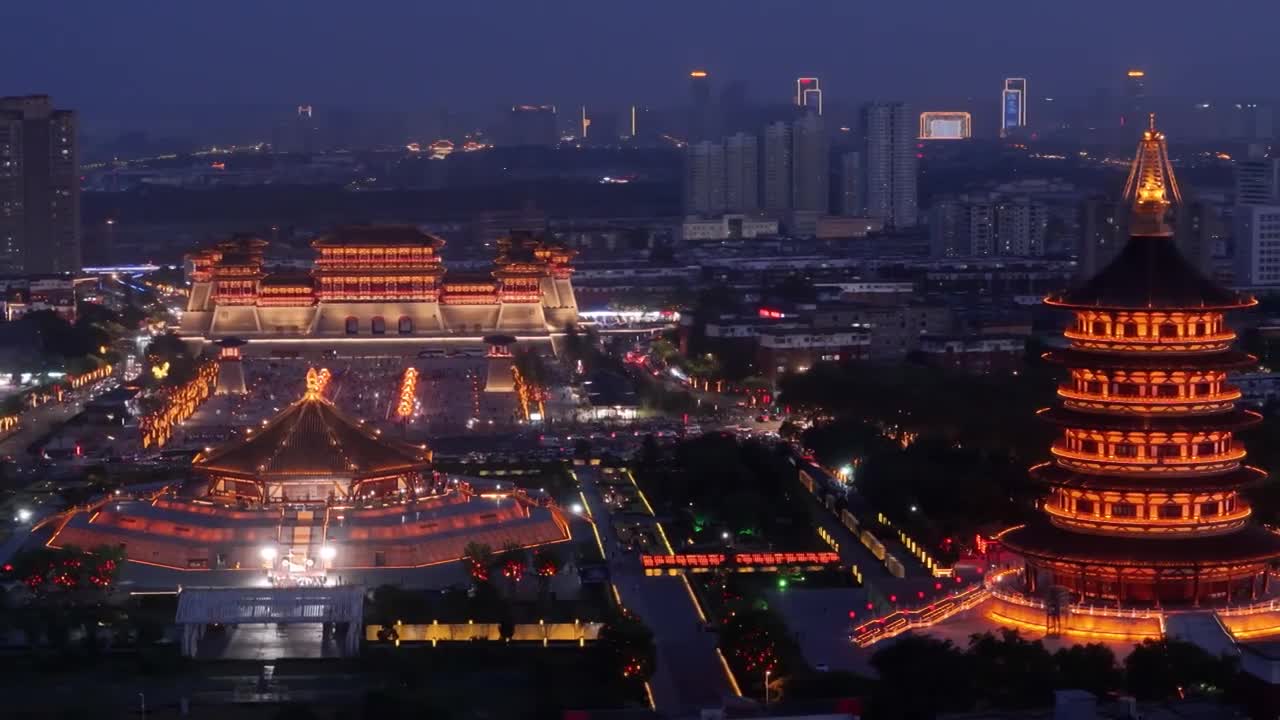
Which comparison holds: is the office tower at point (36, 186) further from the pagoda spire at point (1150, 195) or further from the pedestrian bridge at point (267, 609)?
the pagoda spire at point (1150, 195)

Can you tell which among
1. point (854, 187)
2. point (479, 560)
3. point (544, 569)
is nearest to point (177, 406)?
point (479, 560)

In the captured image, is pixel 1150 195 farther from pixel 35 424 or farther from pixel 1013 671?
pixel 35 424

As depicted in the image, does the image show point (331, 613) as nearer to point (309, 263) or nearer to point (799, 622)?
point (799, 622)

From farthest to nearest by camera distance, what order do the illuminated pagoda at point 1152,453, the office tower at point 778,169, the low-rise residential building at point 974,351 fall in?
the office tower at point 778,169 < the low-rise residential building at point 974,351 < the illuminated pagoda at point 1152,453

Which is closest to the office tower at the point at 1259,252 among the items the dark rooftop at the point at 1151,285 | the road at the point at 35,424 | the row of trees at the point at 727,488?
the road at the point at 35,424

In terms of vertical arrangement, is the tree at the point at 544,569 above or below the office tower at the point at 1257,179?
below

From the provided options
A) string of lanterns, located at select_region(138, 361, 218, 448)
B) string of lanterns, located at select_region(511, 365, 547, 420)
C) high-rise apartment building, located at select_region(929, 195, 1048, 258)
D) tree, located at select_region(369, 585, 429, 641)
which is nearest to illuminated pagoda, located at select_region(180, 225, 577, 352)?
string of lanterns, located at select_region(138, 361, 218, 448)

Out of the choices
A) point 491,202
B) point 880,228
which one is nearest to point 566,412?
point 880,228
